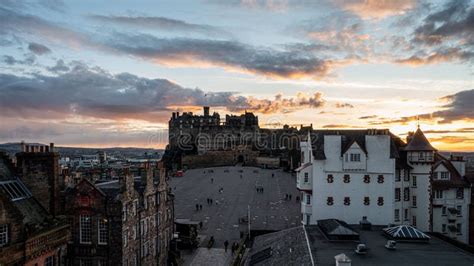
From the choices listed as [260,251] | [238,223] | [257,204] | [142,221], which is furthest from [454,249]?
[257,204]

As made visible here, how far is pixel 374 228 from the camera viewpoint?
38.2m

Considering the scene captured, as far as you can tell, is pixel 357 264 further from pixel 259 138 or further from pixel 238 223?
pixel 259 138

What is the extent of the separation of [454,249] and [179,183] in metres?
79.6

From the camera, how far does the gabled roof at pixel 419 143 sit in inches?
1726

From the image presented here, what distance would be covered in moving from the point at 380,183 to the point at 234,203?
3620 centimetres

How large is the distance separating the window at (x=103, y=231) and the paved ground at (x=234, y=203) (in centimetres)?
1968

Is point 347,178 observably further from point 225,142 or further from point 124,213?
point 225,142

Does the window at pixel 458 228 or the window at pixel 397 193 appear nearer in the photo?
the window at pixel 397 193

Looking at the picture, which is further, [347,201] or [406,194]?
[406,194]

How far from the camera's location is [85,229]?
29906mm

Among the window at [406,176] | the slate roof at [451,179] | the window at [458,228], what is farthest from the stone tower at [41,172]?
the window at [458,228]

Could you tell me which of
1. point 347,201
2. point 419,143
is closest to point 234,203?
point 347,201

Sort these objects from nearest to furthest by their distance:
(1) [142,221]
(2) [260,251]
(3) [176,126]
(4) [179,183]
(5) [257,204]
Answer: (1) [142,221] < (2) [260,251] < (5) [257,204] < (4) [179,183] < (3) [176,126]

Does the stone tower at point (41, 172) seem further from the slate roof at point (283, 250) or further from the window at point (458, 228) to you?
the window at point (458, 228)
